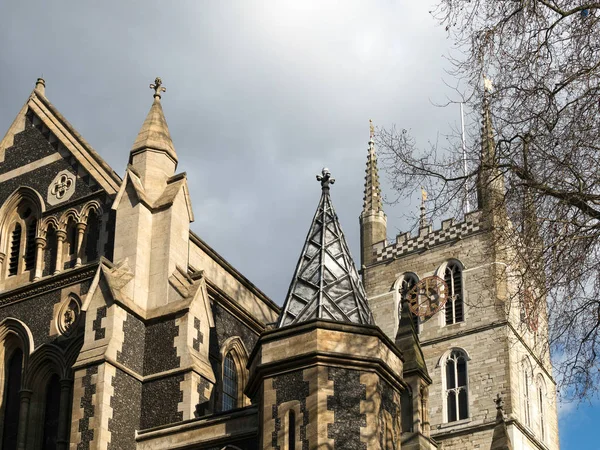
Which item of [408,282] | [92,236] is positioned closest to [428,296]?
[408,282]

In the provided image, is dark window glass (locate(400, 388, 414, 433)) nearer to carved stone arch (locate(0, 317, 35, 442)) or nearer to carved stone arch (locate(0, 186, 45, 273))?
carved stone arch (locate(0, 317, 35, 442))

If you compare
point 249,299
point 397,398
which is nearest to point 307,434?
point 397,398

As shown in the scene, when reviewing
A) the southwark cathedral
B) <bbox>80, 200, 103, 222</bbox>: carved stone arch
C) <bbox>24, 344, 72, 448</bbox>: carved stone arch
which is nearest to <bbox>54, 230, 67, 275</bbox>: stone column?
the southwark cathedral

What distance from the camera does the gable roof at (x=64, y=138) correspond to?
27062 mm

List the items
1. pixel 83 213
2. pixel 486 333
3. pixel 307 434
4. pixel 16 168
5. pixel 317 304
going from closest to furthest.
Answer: pixel 307 434 < pixel 317 304 < pixel 83 213 < pixel 16 168 < pixel 486 333

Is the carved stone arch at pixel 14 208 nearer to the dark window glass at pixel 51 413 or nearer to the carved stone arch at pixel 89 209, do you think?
the carved stone arch at pixel 89 209

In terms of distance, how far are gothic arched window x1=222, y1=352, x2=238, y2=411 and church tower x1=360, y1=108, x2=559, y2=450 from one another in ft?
97.9

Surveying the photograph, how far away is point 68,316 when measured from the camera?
25.3m

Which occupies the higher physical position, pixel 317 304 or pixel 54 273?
pixel 54 273

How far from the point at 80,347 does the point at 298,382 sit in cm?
688

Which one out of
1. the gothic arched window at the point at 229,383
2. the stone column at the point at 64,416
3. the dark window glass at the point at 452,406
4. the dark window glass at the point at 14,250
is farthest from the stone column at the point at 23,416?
the dark window glass at the point at 452,406

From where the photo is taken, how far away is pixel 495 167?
14133mm

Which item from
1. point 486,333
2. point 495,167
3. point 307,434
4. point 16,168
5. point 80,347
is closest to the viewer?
point 495,167

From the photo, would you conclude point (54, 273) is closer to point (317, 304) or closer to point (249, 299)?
point (249, 299)
